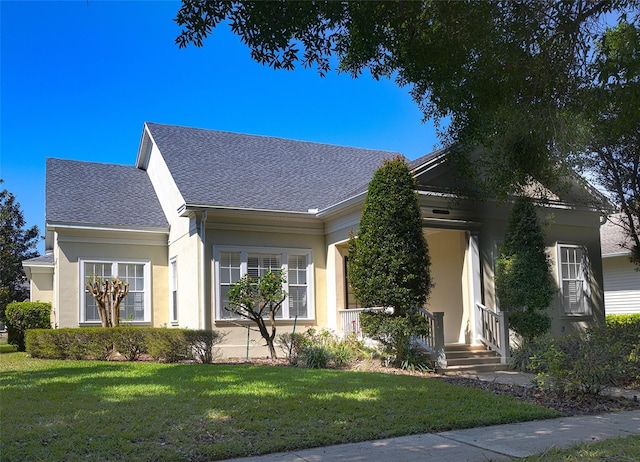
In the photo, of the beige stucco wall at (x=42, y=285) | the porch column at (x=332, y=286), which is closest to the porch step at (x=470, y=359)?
the porch column at (x=332, y=286)

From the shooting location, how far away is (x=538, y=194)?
15.8 m

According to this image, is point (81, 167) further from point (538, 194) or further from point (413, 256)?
point (538, 194)

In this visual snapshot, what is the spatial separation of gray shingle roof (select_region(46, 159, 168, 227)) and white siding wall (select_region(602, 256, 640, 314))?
19000 mm

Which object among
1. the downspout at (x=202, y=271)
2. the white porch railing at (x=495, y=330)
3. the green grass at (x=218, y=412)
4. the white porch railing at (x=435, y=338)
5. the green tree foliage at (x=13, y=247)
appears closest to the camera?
the green grass at (x=218, y=412)

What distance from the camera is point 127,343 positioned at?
14227 mm

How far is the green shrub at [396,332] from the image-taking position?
12.7 m

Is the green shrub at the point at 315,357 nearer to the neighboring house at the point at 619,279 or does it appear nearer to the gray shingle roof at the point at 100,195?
the gray shingle roof at the point at 100,195

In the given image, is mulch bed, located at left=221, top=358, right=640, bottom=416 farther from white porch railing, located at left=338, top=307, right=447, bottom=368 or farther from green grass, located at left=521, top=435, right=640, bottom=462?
green grass, located at left=521, top=435, right=640, bottom=462

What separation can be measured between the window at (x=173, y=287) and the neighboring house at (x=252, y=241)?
2.5 inches

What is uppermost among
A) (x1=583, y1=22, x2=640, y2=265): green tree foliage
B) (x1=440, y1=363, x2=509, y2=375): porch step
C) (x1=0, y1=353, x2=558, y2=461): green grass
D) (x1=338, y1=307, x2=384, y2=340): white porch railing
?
(x1=583, y1=22, x2=640, y2=265): green tree foliage

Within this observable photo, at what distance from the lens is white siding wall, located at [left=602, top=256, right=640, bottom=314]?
982 inches

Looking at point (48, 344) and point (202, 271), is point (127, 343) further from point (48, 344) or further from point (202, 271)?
point (202, 271)

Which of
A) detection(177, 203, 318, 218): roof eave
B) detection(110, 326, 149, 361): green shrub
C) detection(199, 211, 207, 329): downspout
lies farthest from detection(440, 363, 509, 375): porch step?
detection(110, 326, 149, 361): green shrub

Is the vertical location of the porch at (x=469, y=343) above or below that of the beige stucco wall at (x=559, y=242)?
below
